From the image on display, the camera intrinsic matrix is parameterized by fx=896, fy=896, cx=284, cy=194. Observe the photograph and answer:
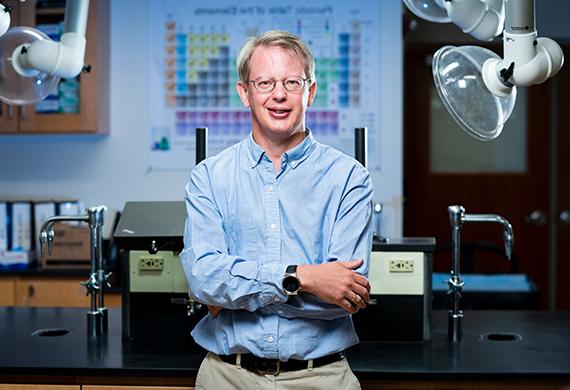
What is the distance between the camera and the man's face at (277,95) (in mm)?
2051

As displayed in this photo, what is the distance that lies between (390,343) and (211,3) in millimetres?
2416

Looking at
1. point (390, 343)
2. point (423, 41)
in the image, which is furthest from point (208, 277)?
point (423, 41)

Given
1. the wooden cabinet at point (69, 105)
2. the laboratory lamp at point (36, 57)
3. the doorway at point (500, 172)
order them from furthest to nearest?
1. the doorway at point (500, 172)
2. the wooden cabinet at point (69, 105)
3. the laboratory lamp at point (36, 57)

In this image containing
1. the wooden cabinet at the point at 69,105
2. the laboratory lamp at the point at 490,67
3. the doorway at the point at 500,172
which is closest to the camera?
the laboratory lamp at the point at 490,67

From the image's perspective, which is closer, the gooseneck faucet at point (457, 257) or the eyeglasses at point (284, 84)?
the eyeglasses at point (284, 84)

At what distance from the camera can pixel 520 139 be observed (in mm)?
5449

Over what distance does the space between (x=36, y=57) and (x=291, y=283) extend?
106 centimetres

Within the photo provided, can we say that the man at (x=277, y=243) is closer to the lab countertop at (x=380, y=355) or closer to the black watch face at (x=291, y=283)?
the black watch face at (x=291, y=283)

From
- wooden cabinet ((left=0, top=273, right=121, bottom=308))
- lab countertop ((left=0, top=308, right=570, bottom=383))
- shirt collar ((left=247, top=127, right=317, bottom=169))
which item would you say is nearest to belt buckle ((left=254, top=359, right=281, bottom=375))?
lab countertop ((left=0, top=308, right=570, bottom=383))

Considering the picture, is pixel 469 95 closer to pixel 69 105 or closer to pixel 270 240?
pixel 270 240

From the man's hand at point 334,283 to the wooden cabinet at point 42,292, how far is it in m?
2.33

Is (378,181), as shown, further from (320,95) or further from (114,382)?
(114,382)

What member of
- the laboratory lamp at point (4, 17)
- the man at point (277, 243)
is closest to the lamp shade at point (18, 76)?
the laboratory lamp at point (4, 17)

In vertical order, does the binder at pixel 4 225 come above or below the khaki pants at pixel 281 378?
above
